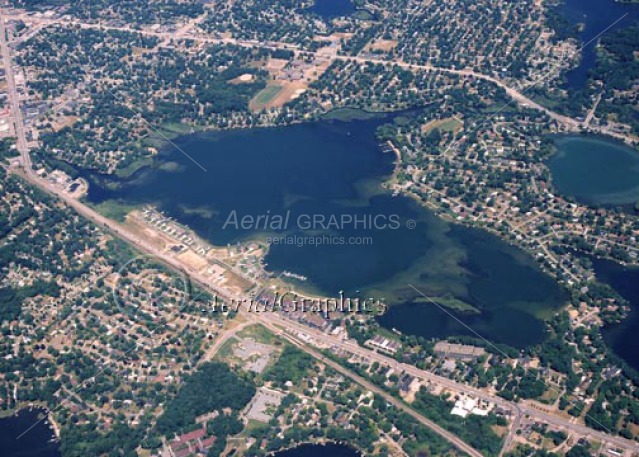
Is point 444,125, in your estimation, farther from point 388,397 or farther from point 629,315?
point 388,397

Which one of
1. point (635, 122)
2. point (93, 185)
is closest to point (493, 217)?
point (635, 122)

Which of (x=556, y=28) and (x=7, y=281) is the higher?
(x=556, y=28)

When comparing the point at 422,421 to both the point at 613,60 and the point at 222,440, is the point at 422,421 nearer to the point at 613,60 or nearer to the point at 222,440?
the point at 222,440

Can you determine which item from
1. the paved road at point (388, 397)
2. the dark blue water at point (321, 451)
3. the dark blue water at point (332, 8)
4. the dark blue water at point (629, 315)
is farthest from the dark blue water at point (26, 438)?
the dark blue water at point (332, 8)

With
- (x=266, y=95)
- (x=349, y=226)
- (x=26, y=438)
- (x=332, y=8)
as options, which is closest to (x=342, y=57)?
(x=266, y=95)

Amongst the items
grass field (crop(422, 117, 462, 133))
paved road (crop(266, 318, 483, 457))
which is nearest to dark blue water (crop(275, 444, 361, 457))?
paved road (crop(266, 318, 483, 457))

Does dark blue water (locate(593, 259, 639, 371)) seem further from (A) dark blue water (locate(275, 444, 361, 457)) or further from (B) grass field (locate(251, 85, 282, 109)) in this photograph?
(B) grass field (locate(251, 85, 282, 109))
